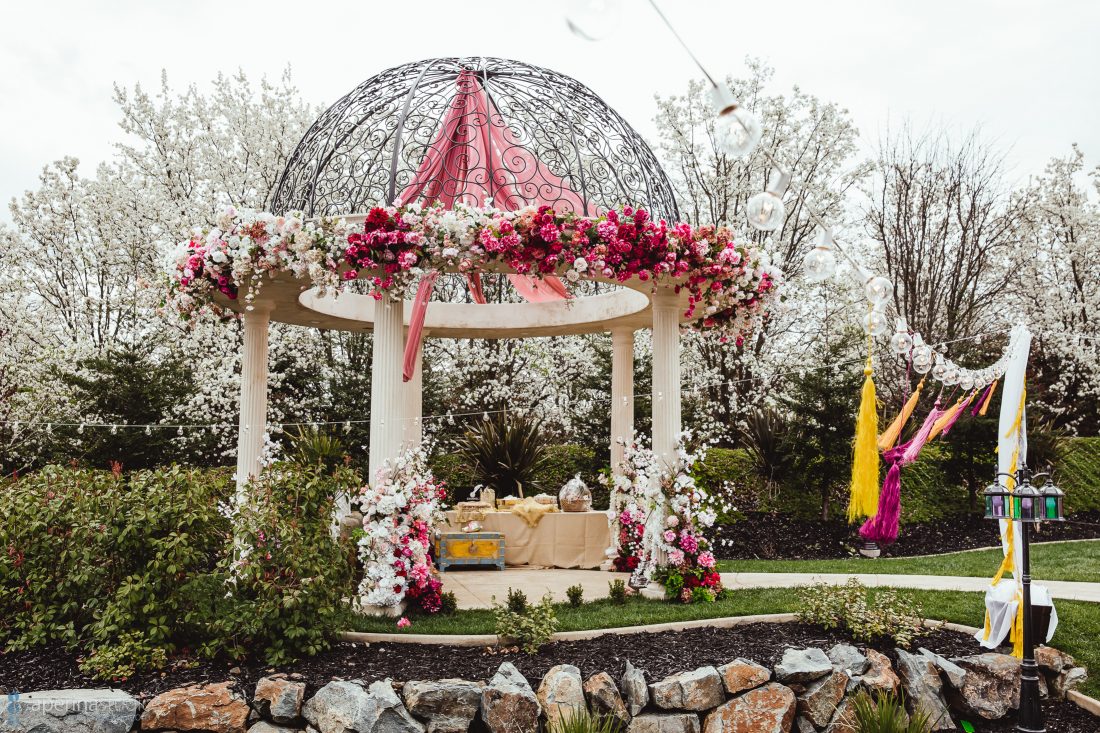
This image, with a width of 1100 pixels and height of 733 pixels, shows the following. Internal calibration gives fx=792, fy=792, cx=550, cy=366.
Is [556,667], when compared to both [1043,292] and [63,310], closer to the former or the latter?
[63,310]

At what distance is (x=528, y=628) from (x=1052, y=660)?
3695 mm

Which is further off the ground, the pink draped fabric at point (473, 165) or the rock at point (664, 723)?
the pink draped fabric at point (473, 165)

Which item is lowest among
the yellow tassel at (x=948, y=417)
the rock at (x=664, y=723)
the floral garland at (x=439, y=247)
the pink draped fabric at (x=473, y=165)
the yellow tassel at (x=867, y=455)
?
the rock at (x=664, y=723)

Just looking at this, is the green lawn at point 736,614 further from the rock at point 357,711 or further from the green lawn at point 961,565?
the green lawn at point 961,565

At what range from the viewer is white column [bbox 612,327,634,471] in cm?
963

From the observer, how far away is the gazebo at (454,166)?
702 cm

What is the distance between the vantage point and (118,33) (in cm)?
753

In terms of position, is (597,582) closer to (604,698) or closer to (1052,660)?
(604,698)

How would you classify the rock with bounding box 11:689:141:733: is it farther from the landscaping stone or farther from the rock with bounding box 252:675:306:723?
the landscaping stone

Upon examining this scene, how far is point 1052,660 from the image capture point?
5570 mm

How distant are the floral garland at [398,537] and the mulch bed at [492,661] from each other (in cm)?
63

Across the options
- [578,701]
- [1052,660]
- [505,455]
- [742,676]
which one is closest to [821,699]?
[742,676]

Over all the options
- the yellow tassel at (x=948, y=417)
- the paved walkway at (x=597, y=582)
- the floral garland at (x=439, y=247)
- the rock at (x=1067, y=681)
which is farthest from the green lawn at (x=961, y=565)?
the floral garland at (x=439, y=247)

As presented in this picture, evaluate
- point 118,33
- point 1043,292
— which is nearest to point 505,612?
point 118,33
